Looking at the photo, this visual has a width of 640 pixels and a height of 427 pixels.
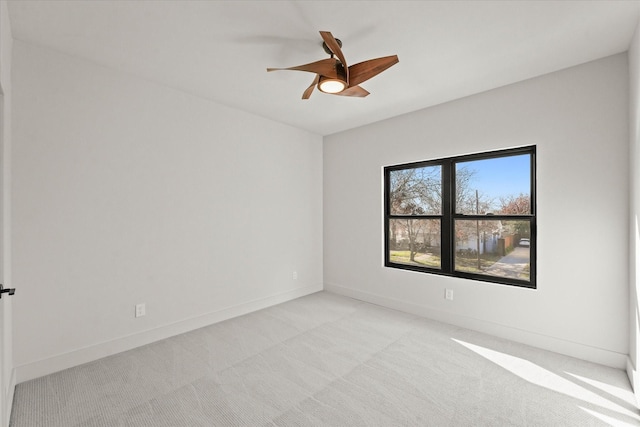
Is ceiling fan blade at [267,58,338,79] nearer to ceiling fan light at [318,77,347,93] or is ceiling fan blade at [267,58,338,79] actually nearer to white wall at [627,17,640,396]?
ceiling fan light at [318,77,347,93]

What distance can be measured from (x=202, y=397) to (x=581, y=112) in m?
3.94

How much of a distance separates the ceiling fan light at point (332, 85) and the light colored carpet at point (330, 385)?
2355mm

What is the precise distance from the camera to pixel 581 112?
8.76ft

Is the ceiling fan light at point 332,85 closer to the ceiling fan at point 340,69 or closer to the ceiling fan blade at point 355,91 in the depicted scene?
the ceiling fan at point 340,69

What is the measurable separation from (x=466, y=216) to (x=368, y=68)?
2.17m

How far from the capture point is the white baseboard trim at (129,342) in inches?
92.7

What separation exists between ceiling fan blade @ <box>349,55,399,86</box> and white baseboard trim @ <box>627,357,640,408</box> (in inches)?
112

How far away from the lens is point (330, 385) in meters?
2.29

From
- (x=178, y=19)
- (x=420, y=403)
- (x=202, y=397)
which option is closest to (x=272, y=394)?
(x=202, y=397)

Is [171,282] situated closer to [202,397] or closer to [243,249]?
[243,249]

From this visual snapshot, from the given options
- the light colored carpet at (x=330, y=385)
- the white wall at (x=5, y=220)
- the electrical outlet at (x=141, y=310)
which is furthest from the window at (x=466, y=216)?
the white wall at (x=5, y=220)

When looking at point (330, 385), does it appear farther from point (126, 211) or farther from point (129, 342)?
point (126, 211)

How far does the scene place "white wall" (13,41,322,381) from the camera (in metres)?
2.36

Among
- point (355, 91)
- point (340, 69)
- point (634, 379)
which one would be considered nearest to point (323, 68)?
point (340, 69)
